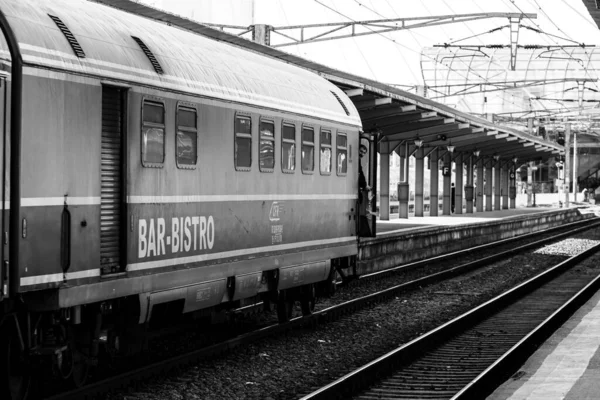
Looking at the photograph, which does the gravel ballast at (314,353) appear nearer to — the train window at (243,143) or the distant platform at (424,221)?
the train window at (243,143)

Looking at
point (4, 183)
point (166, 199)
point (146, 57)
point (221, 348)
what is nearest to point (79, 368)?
point (166, 199)

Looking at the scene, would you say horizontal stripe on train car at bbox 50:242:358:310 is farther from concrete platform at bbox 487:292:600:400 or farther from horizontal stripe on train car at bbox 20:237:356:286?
concrete platform at bbox 487:292:600:400

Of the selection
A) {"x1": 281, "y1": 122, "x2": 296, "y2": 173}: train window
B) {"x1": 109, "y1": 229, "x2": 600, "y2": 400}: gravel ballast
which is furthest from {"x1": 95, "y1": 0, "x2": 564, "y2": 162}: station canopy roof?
{"x1": 281, "y1": 122, "x2": 296, "y2": 173}: train window

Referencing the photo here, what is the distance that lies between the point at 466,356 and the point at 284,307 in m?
3.00

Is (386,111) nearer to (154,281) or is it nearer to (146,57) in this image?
(146,57)

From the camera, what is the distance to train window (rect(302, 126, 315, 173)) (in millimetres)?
14805

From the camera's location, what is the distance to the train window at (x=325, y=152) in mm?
15523

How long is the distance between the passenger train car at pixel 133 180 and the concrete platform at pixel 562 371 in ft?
11.4

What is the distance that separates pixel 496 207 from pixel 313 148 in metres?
57.9

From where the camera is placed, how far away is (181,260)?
11438 mm

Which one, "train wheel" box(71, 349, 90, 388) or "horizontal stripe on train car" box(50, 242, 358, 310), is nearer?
"horizontal stripe on train car" box(50, 242, 358, 310)

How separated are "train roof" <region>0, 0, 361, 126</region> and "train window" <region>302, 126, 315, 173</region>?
0.90ft

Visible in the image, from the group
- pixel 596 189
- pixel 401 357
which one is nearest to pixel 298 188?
pixel 401 357

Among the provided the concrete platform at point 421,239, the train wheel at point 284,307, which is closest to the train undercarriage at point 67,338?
the train wheel at point 284,307
